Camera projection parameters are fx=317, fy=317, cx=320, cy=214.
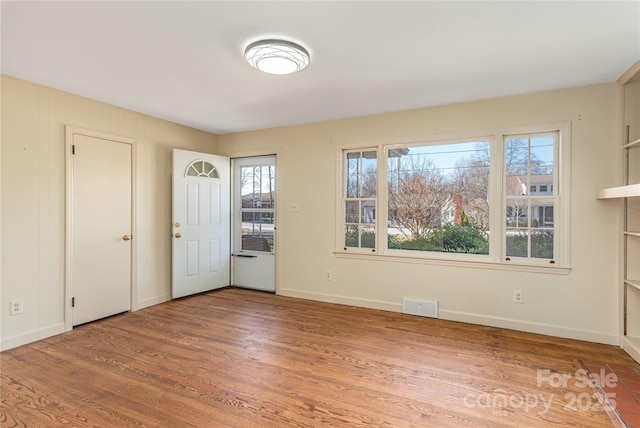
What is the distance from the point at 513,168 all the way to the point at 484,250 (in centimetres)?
92

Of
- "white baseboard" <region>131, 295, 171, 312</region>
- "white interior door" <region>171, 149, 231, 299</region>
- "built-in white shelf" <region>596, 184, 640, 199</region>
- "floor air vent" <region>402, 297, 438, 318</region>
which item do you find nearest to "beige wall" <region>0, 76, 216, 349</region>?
"white baseboard" <region>131, 295, 171, 312</region>

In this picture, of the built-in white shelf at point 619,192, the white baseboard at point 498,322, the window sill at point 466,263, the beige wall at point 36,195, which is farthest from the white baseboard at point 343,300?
the beige wall at point 36,195

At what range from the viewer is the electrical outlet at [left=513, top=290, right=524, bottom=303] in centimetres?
324

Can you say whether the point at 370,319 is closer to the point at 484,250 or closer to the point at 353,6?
the point at 484,250

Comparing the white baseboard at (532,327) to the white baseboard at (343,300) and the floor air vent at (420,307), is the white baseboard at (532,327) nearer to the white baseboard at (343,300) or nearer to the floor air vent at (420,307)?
the floor air vent at (420,307)

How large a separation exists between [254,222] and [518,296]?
3560mm

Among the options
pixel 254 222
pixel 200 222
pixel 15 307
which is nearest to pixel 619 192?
pixel 254 222

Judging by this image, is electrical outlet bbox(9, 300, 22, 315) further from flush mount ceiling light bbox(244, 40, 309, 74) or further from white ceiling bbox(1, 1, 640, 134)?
flush mount ceiling light bbox(244, 40, 309, 74)

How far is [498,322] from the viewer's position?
332 cm

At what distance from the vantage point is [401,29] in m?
2.10

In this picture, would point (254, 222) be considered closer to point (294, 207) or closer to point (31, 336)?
point (294, 207)

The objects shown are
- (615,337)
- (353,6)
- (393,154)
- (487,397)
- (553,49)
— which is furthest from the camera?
(393,154)

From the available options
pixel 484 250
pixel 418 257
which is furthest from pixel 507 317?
pixel 418 257

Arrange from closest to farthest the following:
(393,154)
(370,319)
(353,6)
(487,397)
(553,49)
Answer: (353,6)
(487,397)
(553,49)
(370,319)
(393,154)
